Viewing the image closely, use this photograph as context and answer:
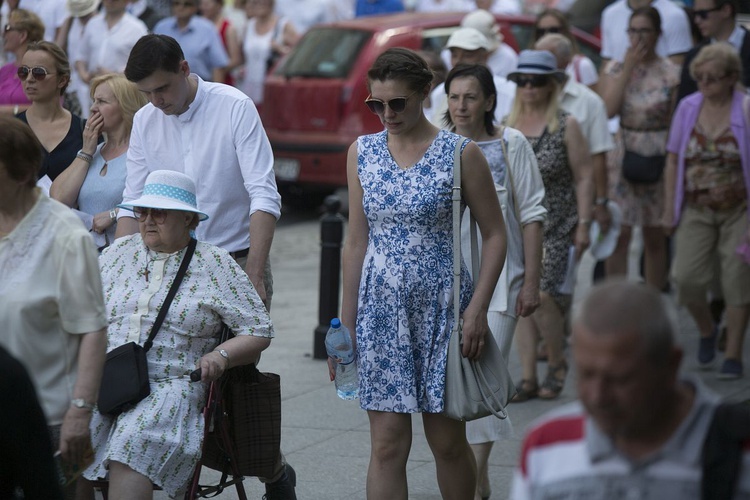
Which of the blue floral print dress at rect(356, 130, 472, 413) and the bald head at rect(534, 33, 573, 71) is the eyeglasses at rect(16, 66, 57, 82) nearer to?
the blue floral print dress at rect(356, 130, 472, 413)

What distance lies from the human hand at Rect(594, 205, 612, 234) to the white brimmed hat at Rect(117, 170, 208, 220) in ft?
13.9

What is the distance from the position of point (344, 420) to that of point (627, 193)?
3315 mm

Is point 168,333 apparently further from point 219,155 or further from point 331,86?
point 331,86

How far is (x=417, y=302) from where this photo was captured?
499cm

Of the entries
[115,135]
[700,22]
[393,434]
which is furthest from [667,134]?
[393,434]

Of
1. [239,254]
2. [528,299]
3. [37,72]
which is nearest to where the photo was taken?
[239,254]

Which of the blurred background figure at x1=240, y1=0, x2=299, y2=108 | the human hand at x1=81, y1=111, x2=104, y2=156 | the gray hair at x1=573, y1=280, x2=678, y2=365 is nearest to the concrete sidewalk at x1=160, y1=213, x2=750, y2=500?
the human hand at x1=81, y1=111, x2=104, y2=156

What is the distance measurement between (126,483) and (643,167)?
5.63 m

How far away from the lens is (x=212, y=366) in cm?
492

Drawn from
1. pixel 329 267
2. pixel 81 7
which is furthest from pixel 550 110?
pixel 81 7

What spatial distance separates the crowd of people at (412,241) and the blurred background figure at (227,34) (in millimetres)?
5664

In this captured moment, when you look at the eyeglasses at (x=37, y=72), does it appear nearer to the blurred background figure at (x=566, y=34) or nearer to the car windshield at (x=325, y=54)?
the blurred background figure at (x=566, y=34)

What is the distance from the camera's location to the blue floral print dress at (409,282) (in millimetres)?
4945

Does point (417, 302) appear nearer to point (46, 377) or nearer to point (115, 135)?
point (46, 377)
